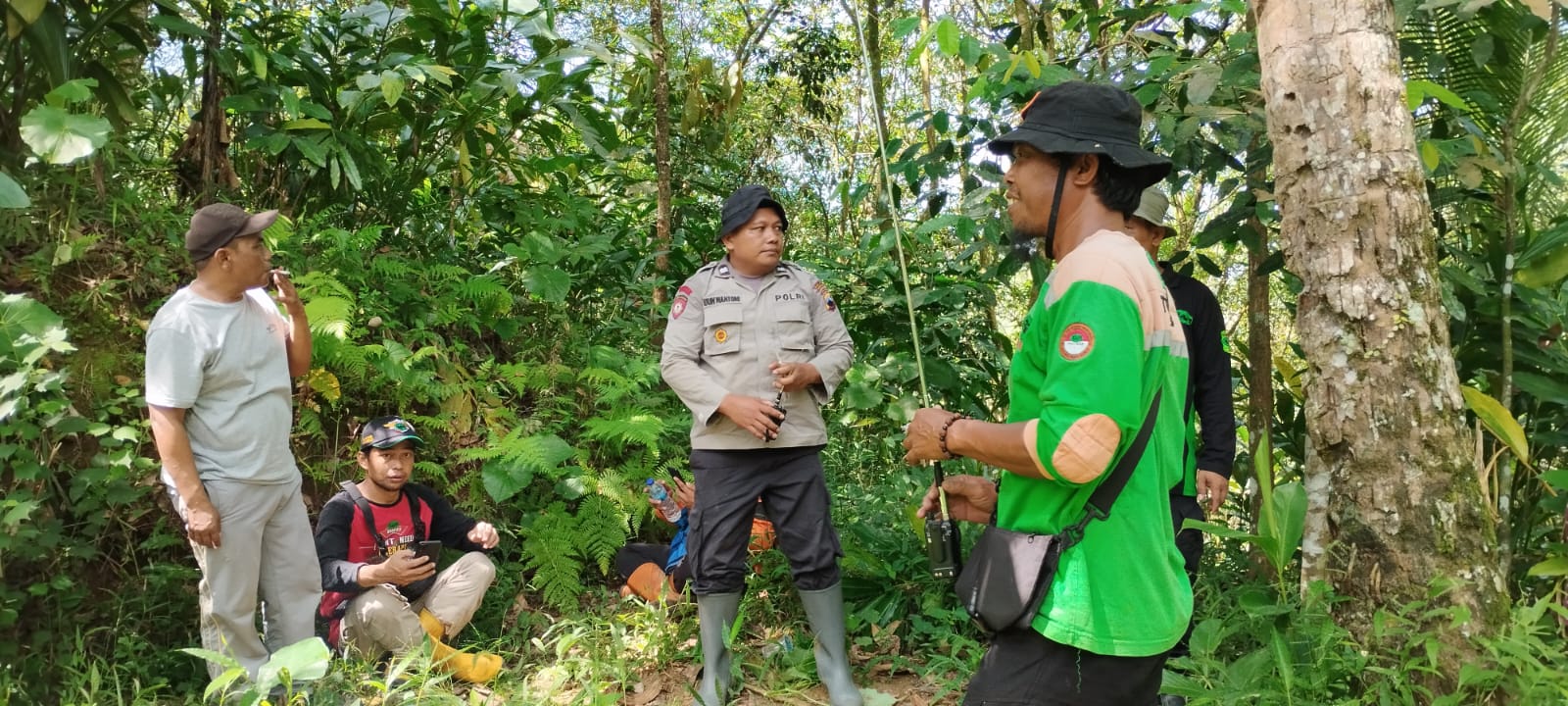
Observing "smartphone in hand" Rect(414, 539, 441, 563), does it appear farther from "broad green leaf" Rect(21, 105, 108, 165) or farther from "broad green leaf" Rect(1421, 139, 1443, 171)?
"broad green leaf" Rect(1421, 139, 1443, 171)

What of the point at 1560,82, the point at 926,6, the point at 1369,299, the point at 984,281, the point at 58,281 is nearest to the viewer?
the point at 1369,299

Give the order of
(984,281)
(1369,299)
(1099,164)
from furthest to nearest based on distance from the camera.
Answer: (984,281) → (1369,299) → (1099,164)

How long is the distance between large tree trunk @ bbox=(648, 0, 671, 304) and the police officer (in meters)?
2.11

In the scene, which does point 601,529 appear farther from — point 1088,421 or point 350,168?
point 1088,421

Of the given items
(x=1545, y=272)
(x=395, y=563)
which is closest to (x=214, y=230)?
(x=395, y=563)

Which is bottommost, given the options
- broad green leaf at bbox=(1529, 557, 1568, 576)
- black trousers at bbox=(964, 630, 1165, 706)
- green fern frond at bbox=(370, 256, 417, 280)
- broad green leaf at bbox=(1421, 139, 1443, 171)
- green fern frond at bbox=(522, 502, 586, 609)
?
green fern frond at bbox=(522, 502, 586, 609)

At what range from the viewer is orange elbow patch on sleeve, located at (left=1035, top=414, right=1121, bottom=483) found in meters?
1.59

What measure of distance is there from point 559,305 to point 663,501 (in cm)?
A: 169

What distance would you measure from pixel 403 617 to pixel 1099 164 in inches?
122

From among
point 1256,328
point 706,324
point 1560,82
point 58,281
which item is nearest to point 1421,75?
point 1560,82

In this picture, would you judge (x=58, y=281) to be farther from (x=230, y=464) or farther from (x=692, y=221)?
(x=692, y=221)

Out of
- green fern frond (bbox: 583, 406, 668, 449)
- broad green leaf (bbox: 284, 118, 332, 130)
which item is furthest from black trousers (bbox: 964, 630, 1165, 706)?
broad green leaf (bbox: 284, 118, 332, 130)

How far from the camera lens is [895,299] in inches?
195

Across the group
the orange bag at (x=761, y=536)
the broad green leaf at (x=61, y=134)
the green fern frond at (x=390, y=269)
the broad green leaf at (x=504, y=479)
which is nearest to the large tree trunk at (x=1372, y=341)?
the orange bag at (x=761, y=536)
